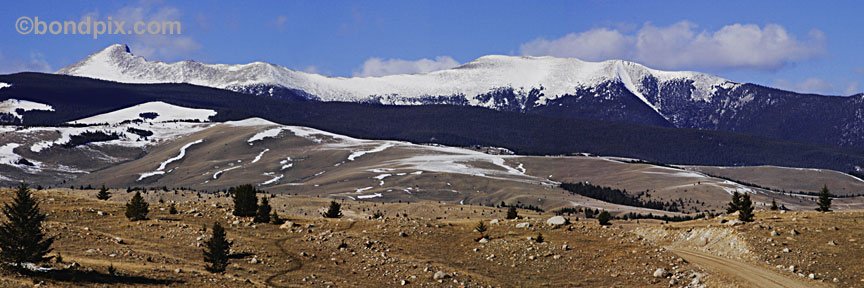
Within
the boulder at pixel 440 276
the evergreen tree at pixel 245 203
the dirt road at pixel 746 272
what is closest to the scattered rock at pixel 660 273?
the dirt road at pixel 746 272

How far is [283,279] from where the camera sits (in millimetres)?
41969

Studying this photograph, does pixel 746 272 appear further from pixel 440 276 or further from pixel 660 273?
pixel 440 276

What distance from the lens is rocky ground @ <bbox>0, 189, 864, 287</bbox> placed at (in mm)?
42094

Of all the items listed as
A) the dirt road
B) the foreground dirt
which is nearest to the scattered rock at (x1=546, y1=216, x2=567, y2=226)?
the foreground dirt

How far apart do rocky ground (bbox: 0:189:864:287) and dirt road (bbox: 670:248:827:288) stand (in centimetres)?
59

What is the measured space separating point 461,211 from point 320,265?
3846cm

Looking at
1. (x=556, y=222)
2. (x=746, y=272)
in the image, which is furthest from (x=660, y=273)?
(x=556, y=222)

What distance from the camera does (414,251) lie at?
1891 inches

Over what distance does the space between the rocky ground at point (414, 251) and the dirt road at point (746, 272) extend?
59cm

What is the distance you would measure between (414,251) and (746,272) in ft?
46.2

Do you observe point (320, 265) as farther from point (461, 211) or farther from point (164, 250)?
point (461, 211)

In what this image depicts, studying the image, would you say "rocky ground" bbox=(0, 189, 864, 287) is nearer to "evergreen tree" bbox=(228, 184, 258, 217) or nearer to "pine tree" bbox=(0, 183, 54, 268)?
"pine tree" bbox=(0, 183, 54, 268)

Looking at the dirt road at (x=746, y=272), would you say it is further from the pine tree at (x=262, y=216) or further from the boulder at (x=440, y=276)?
the pine tree at (x=262, y=216)

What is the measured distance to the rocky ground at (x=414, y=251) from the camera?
138ft
